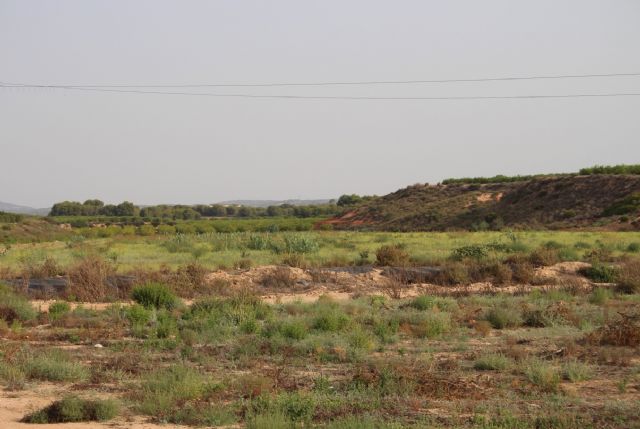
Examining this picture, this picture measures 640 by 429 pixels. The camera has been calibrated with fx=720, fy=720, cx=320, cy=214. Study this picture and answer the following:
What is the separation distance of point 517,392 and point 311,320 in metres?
6.93

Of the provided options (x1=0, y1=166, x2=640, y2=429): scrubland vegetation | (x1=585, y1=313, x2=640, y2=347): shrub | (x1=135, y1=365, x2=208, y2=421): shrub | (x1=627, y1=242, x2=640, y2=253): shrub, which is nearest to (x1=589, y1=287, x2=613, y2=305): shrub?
(x1=0, y1=166, x2=640, y2=429): scrubland vegetation

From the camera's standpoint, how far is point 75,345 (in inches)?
570

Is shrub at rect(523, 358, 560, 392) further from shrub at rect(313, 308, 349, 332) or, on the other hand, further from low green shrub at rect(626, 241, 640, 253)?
low green shrub at rect(626, 241, 640, 253)

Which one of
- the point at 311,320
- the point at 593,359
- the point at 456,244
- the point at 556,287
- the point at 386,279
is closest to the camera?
the point at 593,359

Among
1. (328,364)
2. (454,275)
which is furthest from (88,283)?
(454,275)

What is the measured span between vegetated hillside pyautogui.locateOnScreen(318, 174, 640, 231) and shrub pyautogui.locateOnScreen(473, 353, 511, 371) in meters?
48.8

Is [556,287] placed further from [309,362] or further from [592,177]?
[592,177]

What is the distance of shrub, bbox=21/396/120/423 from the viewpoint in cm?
893

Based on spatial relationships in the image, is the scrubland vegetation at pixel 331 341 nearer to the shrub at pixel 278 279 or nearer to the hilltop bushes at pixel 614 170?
the shrub at pixel 278 279

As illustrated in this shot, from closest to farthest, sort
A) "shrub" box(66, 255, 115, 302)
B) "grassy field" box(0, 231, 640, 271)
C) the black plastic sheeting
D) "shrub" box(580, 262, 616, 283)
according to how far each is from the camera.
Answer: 1. "shrub" box(66, 255, 115, 302)
2. the black plastic sheeting
3. "shrub" box(580, 262, 616, 283)
4. "grassy field" box(0, 231, 640, 271)

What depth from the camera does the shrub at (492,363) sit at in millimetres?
11633

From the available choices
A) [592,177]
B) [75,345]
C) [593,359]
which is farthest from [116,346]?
[592,177]

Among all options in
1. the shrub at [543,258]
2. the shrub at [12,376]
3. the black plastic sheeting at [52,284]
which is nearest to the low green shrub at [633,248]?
the shrub at [543,258]

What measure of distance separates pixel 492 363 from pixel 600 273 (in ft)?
51.8
